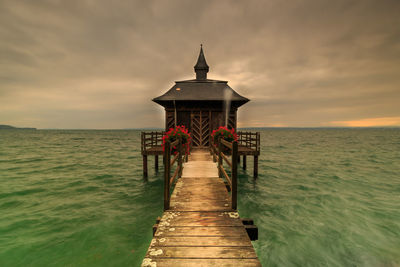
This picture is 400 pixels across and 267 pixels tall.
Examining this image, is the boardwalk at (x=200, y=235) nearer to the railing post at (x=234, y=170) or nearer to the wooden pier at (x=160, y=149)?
the railing post at (x=234, y=170)

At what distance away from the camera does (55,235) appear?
21.0 ft

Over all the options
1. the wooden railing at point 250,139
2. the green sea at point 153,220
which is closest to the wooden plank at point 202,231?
the green sea at point 153,220

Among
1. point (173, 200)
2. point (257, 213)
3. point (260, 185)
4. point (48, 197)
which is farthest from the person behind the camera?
point (260, 185)

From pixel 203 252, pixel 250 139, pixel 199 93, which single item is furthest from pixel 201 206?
pixel 199 93

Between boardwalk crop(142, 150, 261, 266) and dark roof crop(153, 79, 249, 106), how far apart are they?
32.7ft

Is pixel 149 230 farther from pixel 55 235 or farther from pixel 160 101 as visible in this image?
pixel 160 101

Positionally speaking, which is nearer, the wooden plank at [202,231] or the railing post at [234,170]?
the wooden plank at [202,231]

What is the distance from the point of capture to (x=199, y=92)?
15.7 meters

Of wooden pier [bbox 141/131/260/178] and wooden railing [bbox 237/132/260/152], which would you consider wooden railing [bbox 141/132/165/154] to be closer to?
wooden pier [bbox 141/131/260/178]

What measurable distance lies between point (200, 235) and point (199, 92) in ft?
44.2

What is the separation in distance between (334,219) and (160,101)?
13008 mm

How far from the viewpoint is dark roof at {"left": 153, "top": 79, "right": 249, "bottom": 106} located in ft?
47.4

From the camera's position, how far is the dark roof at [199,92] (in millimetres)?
14461

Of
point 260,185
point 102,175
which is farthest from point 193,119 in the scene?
point 102,175
